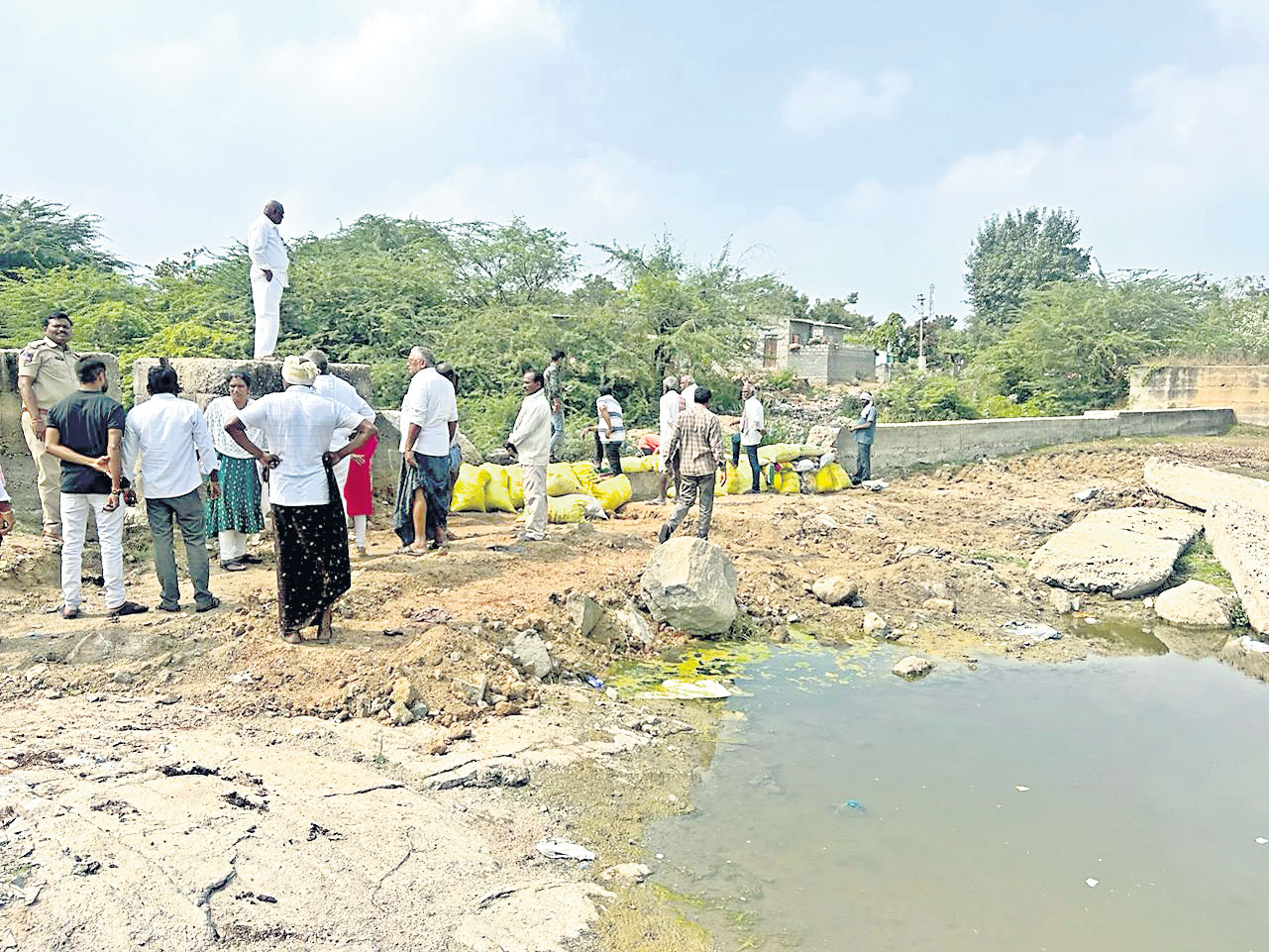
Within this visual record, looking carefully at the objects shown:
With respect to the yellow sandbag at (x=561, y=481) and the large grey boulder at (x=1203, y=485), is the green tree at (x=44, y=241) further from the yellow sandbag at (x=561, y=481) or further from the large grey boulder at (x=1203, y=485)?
the large grey boulder at (x=1203, y=485)

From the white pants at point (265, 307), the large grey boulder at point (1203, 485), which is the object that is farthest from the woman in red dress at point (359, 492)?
the large grey boulder at point (1203, 485)

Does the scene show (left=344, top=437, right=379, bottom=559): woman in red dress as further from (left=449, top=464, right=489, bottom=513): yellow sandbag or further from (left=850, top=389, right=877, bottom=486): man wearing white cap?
(left=850, top=389, right=877, bottom=486): man wearing white cap

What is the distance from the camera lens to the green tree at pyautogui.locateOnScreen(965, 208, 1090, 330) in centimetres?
4497

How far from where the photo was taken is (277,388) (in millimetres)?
7336

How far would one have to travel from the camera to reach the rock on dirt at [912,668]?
17.8 ft

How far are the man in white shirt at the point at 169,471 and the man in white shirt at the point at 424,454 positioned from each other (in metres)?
1.54

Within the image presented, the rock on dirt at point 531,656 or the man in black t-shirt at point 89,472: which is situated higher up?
the man in black t-shirt at point 89,472

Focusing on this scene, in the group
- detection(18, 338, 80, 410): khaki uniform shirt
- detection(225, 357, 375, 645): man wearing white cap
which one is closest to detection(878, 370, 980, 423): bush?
detection(225, 357, 375, 645): man wearing white cap

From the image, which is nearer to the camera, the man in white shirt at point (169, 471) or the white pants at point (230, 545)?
the man in white shirt at point (169, 471)

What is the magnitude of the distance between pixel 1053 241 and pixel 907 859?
51.5m

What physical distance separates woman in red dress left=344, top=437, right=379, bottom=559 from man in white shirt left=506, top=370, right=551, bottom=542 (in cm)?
121

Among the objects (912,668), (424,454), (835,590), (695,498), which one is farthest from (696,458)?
(912,668)

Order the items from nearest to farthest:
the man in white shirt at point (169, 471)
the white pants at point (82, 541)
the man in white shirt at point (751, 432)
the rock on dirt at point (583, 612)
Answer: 1. the white pants at point (82, 541)
2. the man in white shirt at point (169, 471)
3. the rock on dirt at point (583, 612)
4. the man in white shirt at point (751, 432)

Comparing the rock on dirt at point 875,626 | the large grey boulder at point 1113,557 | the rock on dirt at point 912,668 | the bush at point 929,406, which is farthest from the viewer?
the bush at point 929,406
